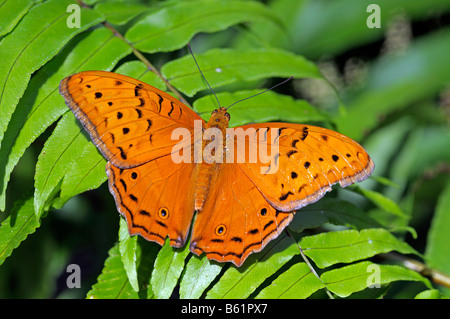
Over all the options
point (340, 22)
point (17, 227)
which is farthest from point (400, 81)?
point (17, 227)

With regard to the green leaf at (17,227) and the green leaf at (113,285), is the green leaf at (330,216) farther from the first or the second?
the green leaf at (17,227)

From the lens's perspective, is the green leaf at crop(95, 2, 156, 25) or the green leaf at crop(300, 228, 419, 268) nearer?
the green leaf at crop(300, 228, 419, 268)

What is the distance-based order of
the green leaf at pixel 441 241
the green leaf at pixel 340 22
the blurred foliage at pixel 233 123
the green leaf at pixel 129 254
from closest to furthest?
the green leaf at pixel 129 254, the blurred foliage at pixel 233 123, the green leaf at pixel 441 241, the green leaf at pixel 340 22

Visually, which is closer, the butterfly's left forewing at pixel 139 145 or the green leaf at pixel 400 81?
the butterfly's left forewing at pixel 139 145

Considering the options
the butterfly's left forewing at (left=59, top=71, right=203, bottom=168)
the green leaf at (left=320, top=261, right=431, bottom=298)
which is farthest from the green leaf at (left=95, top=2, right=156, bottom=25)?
the green leaf at (left=320, top=261, right=431, bottom=298)

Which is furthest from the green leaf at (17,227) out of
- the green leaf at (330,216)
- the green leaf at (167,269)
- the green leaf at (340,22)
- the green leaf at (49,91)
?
the green leaf at (340,22)

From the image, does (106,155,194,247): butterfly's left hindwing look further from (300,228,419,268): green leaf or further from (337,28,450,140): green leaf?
(337,28,450,140): green leaf

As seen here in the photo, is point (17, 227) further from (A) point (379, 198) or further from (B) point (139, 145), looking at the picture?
(A) point (379, 198)
